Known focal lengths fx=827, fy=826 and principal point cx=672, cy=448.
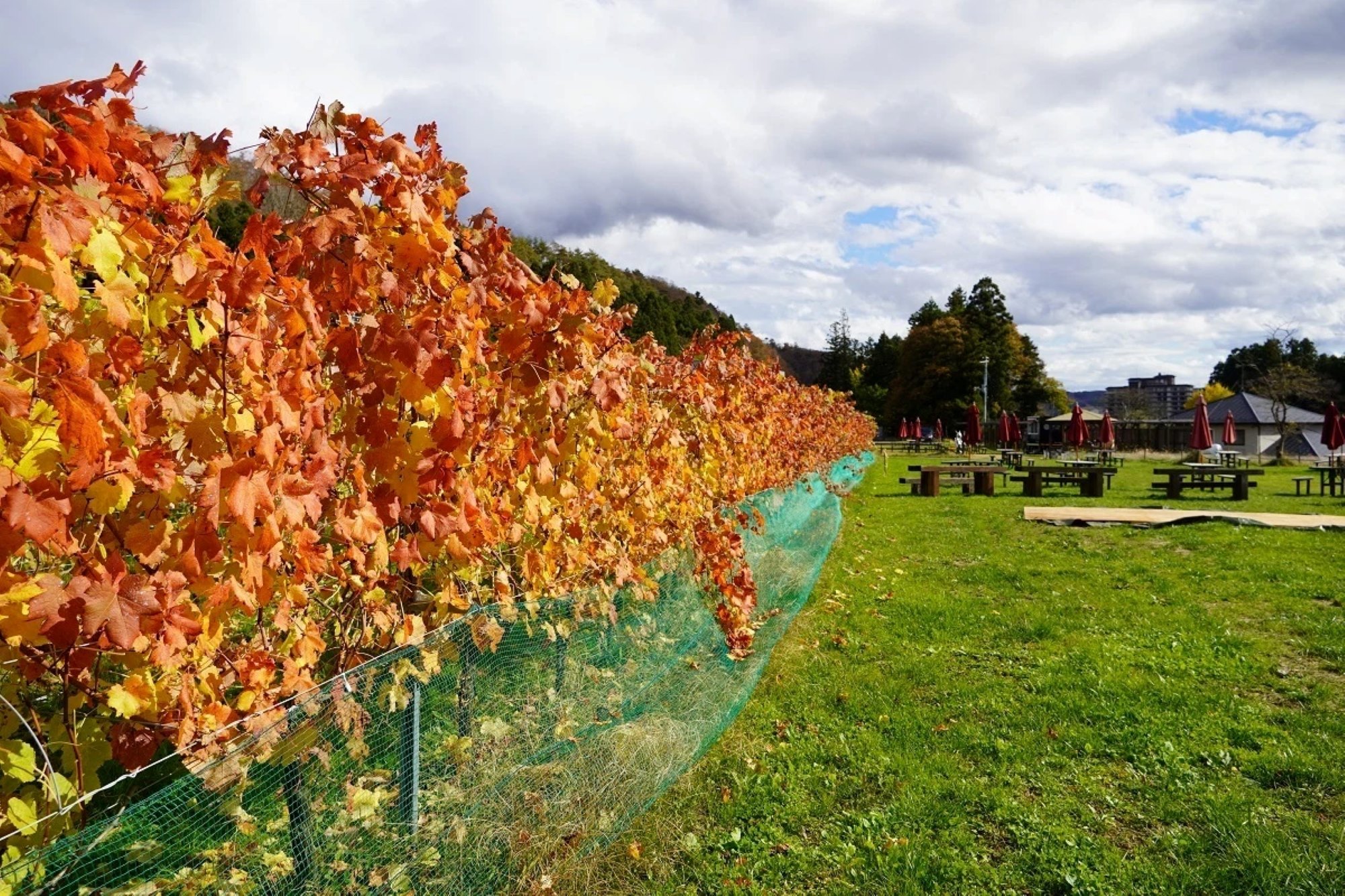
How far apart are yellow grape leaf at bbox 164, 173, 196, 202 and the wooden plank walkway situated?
42.2ft

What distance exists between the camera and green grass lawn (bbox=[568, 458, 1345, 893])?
3.34 meters

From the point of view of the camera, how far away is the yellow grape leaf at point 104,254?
59.6 inches

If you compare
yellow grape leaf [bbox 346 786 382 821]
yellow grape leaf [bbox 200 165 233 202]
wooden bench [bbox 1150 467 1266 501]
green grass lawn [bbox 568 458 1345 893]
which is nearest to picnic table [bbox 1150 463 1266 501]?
wooden bench [bbox 1150 467 1266 501]

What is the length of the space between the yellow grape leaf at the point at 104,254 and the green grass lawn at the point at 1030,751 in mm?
2607

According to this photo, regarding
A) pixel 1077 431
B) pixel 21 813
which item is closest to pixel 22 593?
pixel 21 813

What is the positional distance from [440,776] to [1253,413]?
53.5 m

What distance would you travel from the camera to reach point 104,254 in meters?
1.53

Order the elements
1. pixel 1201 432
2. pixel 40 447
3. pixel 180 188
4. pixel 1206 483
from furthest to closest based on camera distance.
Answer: pixel 1201 432, pixel 1206 483, pixel 180 188, pixel 40 447

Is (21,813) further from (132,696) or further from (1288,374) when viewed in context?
(1288,374)

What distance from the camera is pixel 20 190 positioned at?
57.4 inches

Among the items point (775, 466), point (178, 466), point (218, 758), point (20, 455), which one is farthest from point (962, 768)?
point (775, 466)

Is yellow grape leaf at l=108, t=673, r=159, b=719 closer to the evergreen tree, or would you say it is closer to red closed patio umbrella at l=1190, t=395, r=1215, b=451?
red closed patio umbrella at l=1190, t=395, r=1215, b=451

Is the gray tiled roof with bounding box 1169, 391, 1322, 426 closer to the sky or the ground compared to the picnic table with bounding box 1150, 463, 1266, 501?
→ closer to the sky

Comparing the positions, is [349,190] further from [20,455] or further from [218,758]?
[218,758]
